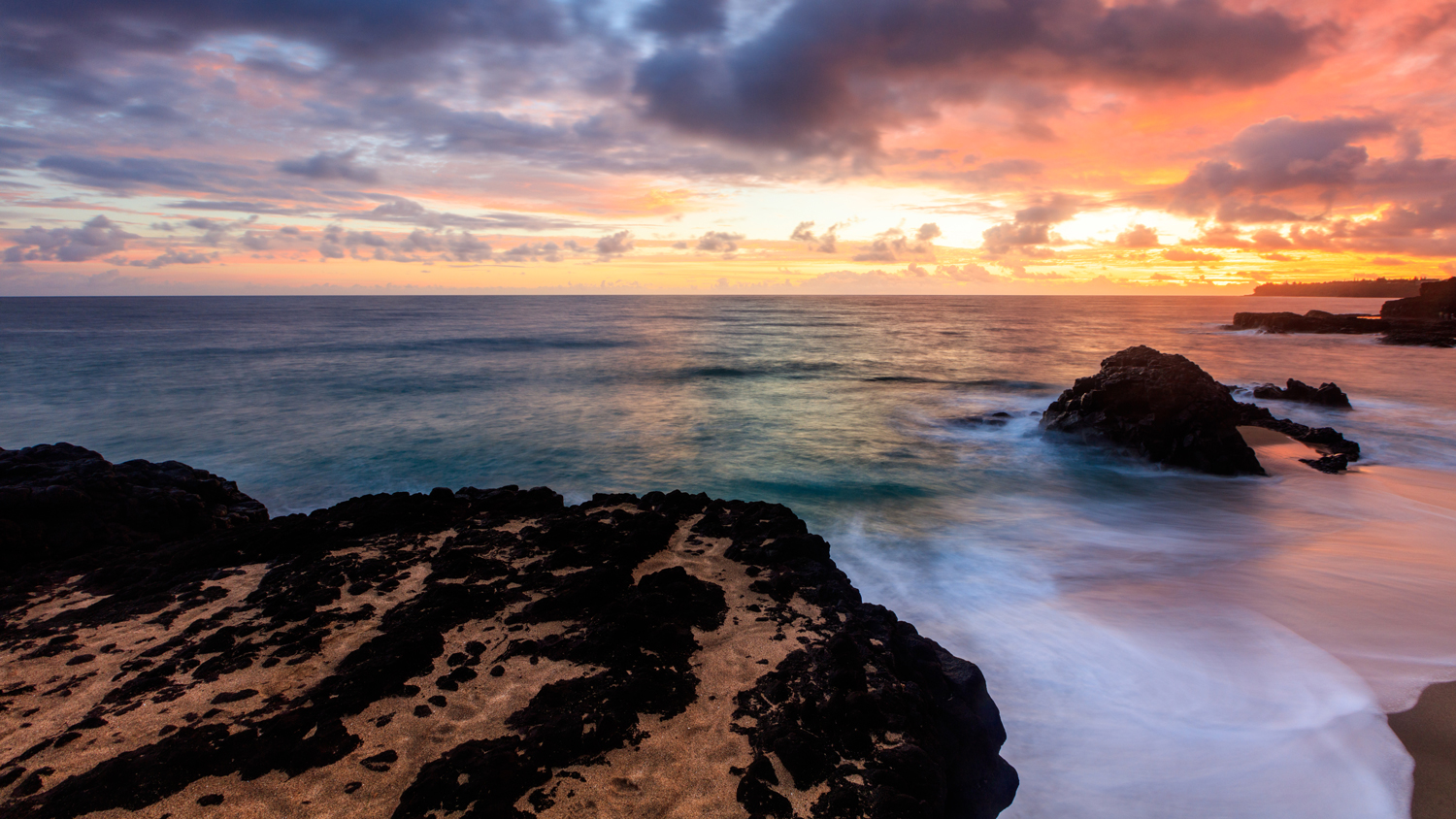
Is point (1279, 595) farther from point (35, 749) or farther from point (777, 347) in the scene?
point (777, 347)

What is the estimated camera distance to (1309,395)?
19906 mm

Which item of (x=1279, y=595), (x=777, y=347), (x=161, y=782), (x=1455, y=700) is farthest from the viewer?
(x=777, y=347)

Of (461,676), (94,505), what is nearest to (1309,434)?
(461,676)

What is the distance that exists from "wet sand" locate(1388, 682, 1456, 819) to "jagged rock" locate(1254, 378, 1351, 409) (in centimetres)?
1903

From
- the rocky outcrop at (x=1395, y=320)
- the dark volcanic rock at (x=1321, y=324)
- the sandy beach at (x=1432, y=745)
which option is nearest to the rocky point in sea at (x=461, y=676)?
the sandy beach at (x=1432, y=745)

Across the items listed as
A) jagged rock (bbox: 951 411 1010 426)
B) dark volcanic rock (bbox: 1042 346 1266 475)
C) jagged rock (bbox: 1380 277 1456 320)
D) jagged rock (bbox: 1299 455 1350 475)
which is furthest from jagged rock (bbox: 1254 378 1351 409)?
jagged rock (bbox: 1380 277 1456 320)

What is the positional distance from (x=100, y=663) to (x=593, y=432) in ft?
43.9

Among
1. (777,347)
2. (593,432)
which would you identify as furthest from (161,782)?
(777,347)

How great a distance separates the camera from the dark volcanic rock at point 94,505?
6.27 meters

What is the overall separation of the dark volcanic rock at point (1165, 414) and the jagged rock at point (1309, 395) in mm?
7111

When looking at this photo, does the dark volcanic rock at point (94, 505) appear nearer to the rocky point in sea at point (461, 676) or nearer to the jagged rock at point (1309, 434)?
the rocky point in sea at point (461, 676)

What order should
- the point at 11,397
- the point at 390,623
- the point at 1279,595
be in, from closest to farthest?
the point at 390,623 < the point at 1279,595 < the point at 11,397

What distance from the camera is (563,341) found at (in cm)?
4812

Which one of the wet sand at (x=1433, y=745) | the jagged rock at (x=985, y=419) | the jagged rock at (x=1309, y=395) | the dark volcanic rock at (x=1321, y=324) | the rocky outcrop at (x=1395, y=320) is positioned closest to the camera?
the wet sand at (x=1433, y=745)
